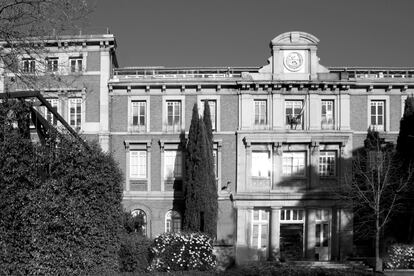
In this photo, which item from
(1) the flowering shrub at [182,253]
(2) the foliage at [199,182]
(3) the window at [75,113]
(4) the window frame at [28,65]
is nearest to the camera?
(4) the window frame at [28,65]

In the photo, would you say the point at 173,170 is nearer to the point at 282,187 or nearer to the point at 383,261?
the point at 282,187

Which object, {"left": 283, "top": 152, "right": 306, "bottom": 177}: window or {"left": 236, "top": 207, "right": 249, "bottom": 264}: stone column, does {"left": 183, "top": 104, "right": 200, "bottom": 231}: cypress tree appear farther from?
{"left": 283, "top": 152, "right": 306, "bottom": 177}: window

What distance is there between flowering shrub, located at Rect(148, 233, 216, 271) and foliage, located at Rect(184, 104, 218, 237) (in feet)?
24.6

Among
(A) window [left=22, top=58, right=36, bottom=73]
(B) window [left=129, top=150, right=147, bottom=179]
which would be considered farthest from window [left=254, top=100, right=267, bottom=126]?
(A) window [left=22, top=58, right=36, bottom=73]

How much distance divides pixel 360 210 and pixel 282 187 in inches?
180

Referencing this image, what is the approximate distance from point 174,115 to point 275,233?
9032 mm

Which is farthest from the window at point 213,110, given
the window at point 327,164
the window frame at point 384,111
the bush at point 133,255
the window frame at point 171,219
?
the bush at point 133,255

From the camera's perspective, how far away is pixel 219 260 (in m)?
27.4

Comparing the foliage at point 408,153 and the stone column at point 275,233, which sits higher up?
the foliage at point 408,153

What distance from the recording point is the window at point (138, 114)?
37.3m

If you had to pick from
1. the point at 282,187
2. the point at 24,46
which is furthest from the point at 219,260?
the point at 24,46

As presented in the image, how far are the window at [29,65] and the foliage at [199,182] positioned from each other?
20337 millimetres

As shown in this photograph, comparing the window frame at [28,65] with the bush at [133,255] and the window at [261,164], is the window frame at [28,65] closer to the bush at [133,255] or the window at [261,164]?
the bush at [133,255]

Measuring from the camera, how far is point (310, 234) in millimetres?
35969
